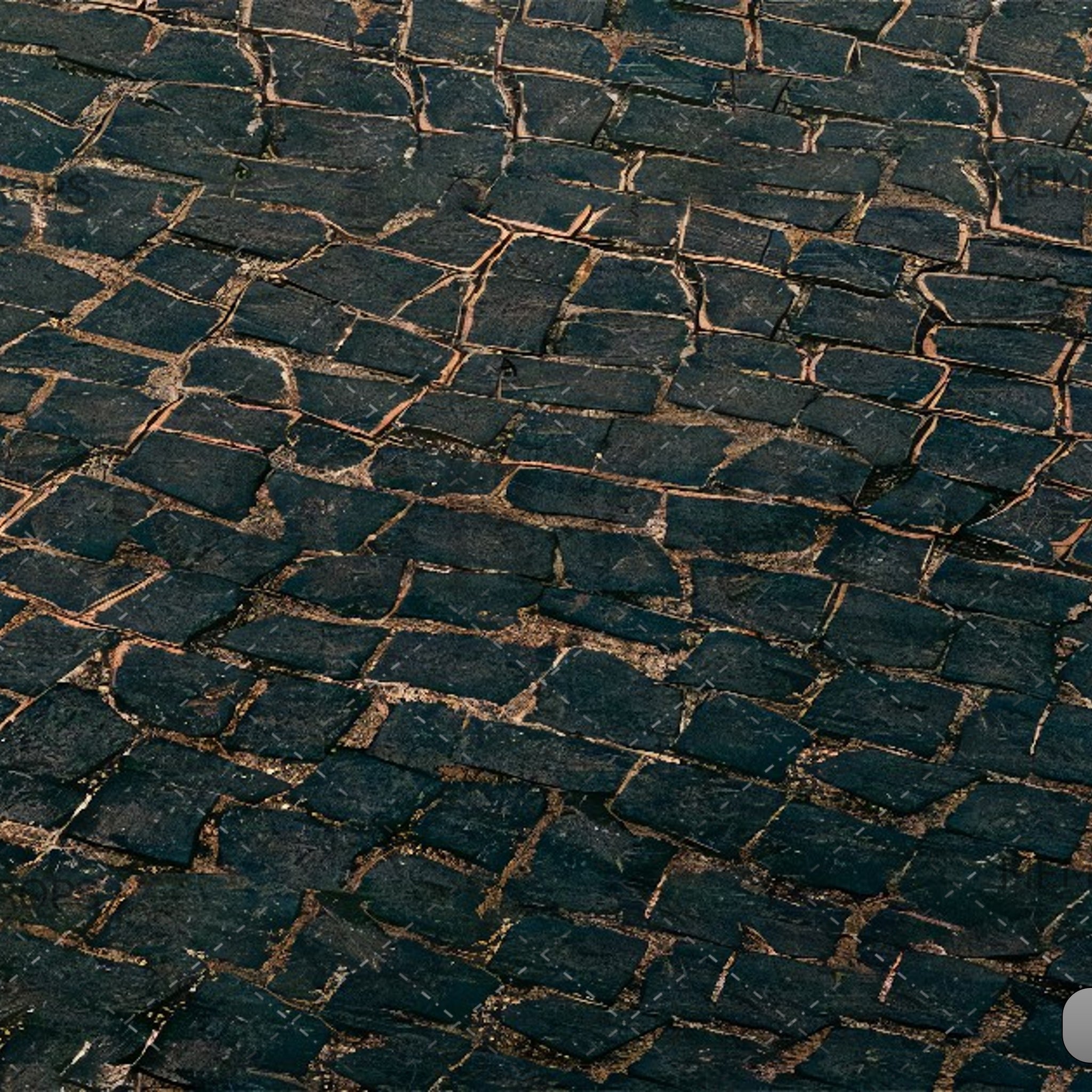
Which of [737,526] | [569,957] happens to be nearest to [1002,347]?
[737,526]

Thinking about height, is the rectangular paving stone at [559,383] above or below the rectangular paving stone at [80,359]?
above

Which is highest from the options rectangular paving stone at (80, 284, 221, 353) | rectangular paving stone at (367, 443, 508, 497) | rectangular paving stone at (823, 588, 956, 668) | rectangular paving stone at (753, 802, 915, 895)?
rectangular paving stone at (80, 284, 221, 353)

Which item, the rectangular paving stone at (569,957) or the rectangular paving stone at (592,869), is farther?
the rectangular paving stone at (592,869)

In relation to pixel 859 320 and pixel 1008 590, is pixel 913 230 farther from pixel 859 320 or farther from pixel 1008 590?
pixel 1008 590

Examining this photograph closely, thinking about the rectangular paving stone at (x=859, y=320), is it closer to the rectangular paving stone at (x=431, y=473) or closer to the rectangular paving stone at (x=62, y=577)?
the rectangular paving stone at (x=431, y=473)

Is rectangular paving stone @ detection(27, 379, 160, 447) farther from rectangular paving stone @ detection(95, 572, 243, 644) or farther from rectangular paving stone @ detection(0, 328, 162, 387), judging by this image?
rectangular paving stone @ detection(95, 572, 243, 644)

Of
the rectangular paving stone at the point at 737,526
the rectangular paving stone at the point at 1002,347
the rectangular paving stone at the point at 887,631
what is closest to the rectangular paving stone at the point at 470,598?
the rectangular paving stone at the point at 737,526

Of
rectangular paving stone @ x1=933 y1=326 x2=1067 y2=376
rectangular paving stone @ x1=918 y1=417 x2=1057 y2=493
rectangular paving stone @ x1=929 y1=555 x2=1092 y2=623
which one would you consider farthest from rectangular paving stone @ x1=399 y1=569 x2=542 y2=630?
rectangular paving stone @ x1=933 y1=326 x2=1067 y2=376

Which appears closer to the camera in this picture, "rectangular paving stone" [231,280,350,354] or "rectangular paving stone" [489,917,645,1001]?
"rectangular paving stone" [489,917,645,1001]

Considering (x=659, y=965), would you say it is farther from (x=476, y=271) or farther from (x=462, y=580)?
(x=476, y=271)
